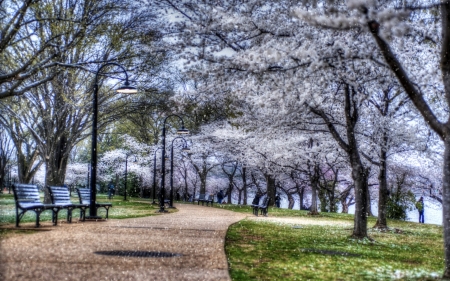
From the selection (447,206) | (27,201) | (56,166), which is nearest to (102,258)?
(447,206)

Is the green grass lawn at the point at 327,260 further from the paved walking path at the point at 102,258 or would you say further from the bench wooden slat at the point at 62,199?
the bench wooden slat at the point at 62,199

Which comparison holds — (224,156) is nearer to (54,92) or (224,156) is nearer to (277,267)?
(54,92)

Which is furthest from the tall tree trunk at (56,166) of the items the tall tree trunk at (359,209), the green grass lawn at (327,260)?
the tall tree trunk at (359,209)

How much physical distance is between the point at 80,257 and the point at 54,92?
683 inches

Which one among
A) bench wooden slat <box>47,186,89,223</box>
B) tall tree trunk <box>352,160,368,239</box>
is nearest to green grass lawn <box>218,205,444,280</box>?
tall tree trunk <box>352,160,368,239</box>

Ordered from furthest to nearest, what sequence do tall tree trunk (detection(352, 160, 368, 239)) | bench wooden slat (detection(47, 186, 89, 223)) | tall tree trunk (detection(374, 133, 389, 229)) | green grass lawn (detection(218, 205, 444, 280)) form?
tall tree trunk (detection(374, 133, 389, 229))
tall tree trunk (detection(352, 160, 368, 239))
bench wooden slat (detection(47, 186, 89, 223))
green grass lawn (detection(218, 205, 444, 280))

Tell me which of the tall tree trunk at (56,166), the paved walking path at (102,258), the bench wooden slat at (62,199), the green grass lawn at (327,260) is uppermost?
the tall tree trunk at (56,166)

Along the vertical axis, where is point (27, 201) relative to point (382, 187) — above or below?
below

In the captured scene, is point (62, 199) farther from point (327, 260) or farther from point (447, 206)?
point (447, 206)

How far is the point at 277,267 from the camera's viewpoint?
746cm

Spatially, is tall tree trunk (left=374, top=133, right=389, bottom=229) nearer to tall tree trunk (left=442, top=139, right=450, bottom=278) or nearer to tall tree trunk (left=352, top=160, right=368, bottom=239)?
tall tree trunk (left=352, top=160, right=368, bottom=239)

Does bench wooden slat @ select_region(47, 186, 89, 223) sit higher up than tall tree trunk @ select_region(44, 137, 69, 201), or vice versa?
tall tree trunk @ select_region(44, 137, 69, 201)

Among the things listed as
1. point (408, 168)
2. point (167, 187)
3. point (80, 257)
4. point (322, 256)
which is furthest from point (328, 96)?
point (167, 187)

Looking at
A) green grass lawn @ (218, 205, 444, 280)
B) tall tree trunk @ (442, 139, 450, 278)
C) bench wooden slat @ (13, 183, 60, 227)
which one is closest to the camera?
tall tree trunk @ (442, 139, 450, 278)
